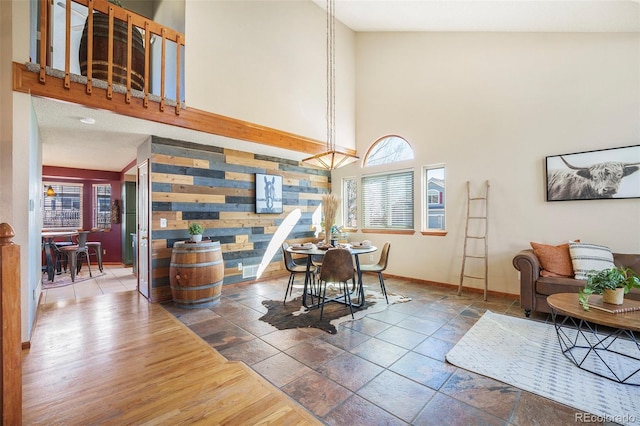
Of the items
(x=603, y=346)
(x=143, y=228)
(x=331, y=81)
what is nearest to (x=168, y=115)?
(x=143, y=228)

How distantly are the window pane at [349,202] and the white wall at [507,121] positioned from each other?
0.84 meters

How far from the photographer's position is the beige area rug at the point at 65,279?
197 inches

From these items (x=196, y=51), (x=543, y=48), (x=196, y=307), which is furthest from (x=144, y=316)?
(x=543, y=48)

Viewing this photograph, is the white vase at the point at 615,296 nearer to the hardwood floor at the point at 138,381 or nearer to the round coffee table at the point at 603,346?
the round coffee table at the point at 603,346

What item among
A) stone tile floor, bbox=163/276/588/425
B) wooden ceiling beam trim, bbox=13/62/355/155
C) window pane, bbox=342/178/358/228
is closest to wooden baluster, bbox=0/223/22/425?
stone tile floor, bbox=163/276/588/425

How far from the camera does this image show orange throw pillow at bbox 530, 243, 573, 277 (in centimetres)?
341

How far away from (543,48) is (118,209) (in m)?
9.22

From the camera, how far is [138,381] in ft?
6.93

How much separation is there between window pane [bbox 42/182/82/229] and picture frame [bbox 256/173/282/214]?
5.45 m

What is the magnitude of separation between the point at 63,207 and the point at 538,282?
978 cm

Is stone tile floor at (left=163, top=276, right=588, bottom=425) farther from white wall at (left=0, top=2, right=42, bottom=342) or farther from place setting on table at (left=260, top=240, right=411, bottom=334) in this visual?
white wall at (left=0, top=2, right=42, bottom=342)

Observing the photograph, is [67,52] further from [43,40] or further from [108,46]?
[108,46]

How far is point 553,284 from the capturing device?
3.24 m

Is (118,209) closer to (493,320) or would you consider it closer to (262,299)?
(262,299)
